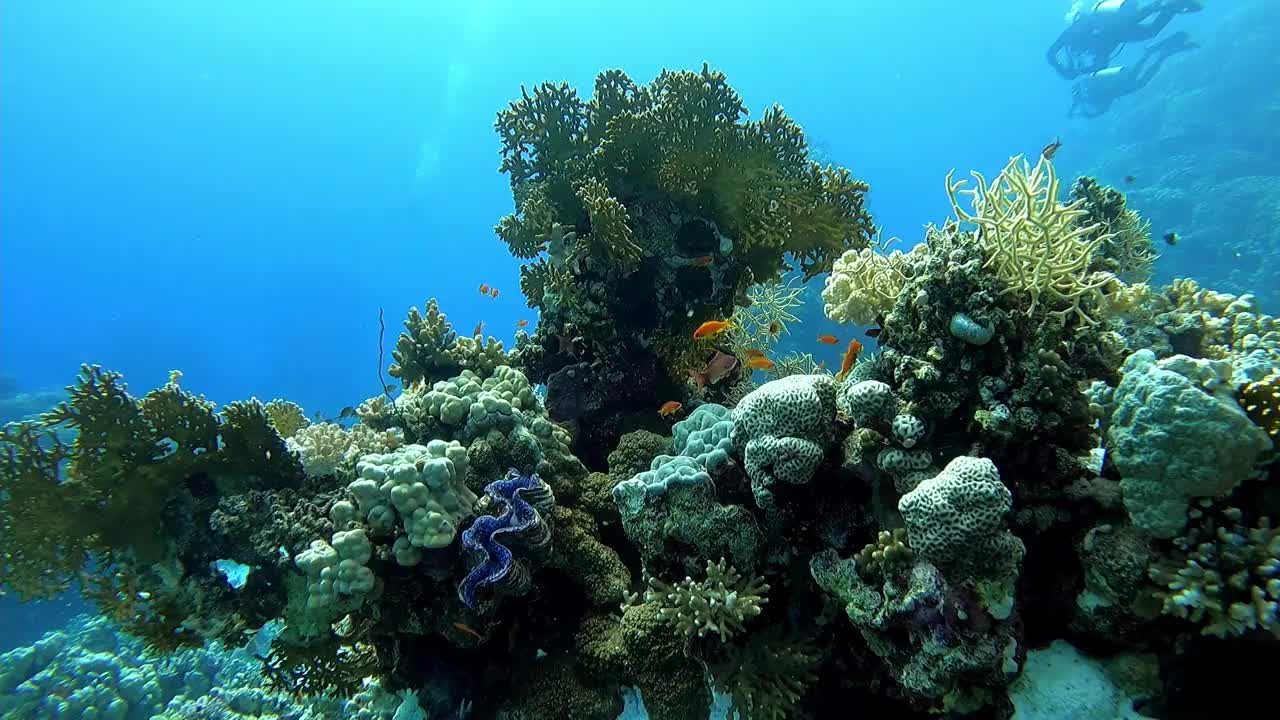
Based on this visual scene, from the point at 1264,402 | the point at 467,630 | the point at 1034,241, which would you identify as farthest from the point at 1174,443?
the point at 467,630

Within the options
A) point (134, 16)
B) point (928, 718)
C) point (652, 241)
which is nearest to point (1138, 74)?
point (652, 241)

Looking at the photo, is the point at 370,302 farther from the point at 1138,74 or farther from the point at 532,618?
the point at 532,618

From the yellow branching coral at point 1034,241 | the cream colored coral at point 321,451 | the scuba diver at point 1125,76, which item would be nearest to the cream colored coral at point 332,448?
the cream colored coral at point 321,451

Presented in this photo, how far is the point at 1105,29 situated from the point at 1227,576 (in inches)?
1425

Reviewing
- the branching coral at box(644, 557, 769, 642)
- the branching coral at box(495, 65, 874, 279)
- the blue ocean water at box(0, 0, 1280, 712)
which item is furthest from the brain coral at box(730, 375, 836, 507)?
the blue ocean water at box(0, 0, 1280, 712)

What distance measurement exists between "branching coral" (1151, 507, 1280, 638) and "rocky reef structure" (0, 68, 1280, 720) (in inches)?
0.5

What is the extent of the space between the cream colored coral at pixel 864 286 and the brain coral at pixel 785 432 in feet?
2.78

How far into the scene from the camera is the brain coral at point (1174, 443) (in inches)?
98.4

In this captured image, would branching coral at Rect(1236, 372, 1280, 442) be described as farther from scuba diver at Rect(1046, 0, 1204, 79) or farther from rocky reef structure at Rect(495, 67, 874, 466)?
scuba diver at Rect(1046, 0, 1204, 79)

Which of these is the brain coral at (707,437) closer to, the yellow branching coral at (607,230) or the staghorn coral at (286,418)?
the yellow branching coral at (607,230)

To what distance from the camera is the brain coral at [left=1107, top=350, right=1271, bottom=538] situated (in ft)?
8.20

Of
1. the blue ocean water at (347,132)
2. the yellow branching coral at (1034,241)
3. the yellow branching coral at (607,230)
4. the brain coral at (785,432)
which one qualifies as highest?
the blue ocean water at (347,132)

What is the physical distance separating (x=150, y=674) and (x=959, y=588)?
11217 millimetres

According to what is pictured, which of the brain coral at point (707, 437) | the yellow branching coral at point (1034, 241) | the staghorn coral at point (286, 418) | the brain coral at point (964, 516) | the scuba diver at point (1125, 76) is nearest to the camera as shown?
the brain coral at point (964, 516)
